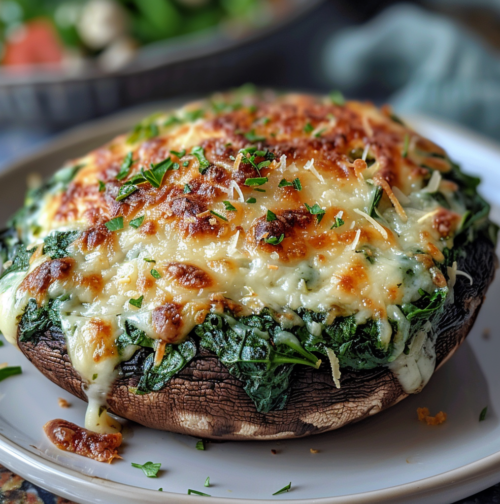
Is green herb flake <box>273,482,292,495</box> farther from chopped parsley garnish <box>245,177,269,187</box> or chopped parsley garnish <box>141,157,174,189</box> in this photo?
chopped parsley garnish <box>141,157,174,189</box>

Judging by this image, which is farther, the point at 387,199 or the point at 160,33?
the point at 160,33

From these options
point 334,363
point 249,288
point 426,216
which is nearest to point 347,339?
point 334,363

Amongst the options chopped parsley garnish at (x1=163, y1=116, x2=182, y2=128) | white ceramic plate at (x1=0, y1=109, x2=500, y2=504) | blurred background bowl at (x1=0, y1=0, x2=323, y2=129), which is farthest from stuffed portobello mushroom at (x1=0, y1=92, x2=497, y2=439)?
blurred background bowl at (x1=0, y1=0, x2=323, y2=129)

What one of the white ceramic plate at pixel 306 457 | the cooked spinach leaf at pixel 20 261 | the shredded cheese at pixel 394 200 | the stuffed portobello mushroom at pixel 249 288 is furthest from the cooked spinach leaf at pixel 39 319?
the shredded cheese at pixel 394 200

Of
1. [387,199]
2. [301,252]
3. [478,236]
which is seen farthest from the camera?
[478,236]

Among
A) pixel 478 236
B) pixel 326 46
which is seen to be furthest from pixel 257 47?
pixel 478 236

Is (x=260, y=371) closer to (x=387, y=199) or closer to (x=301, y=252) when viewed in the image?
(x=301, y=252)
